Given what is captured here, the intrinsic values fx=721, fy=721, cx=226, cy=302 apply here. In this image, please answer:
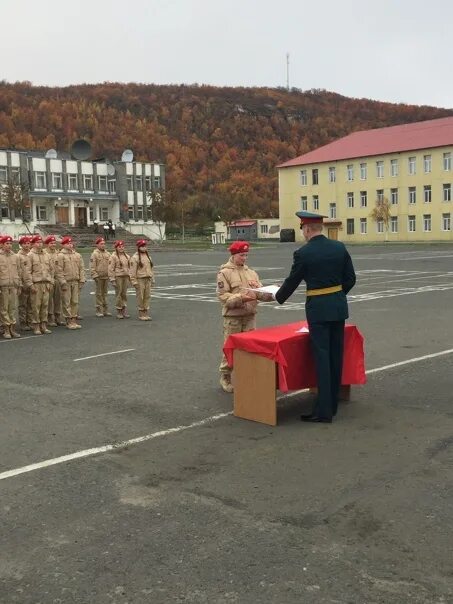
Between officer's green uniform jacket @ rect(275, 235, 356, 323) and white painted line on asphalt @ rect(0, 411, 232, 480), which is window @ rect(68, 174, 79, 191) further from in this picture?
white painted line on asphalt @ rect(0, 411, 232, 480)

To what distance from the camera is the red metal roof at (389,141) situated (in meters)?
79.0

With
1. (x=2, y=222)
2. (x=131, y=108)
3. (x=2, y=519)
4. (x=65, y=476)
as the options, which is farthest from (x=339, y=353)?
(x=131, y=108)

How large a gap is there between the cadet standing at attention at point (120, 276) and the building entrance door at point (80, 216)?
6749cm

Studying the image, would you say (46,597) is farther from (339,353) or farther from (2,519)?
(339,353)

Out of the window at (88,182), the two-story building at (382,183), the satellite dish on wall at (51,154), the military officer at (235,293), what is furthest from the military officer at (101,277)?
the window at (88,182)

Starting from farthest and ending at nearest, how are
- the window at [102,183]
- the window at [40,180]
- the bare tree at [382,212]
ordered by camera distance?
the window at [102,183], the window at [40,180], the bare tree at [382,212]

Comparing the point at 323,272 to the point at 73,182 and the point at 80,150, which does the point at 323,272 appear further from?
the point at 80,150

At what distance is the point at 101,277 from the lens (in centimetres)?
1789

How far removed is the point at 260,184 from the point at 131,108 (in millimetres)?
41828

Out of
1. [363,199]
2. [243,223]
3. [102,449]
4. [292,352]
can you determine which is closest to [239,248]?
[292,352]

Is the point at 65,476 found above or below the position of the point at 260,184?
below

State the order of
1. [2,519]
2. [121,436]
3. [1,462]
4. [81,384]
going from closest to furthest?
[2,519]
[1,462]
[121,436]
[81,384]

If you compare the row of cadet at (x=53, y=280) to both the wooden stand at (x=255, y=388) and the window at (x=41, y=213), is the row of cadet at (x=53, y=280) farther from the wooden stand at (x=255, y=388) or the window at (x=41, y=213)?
the window at (x=41, y=213)

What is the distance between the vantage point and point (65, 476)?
223 inches
